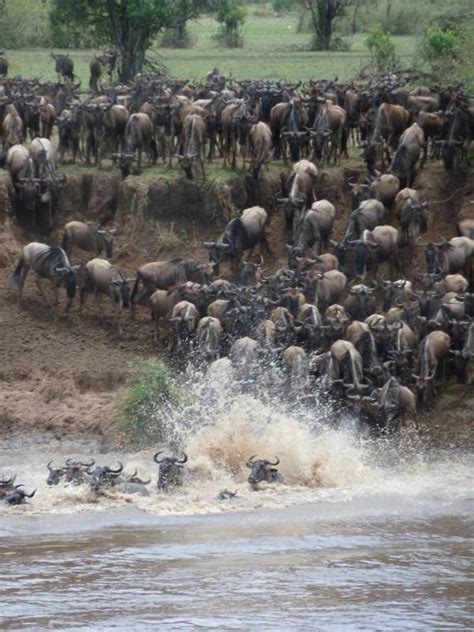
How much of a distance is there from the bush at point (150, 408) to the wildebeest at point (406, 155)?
20.2 feet

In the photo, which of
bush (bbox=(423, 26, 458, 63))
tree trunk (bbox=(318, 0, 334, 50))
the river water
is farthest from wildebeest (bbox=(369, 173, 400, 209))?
tree trunk (bbox=(318, 0, 334, 50))

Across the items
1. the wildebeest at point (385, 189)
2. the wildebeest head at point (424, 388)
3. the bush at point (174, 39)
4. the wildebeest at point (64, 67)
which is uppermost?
the wildebeest at point (385, 189)

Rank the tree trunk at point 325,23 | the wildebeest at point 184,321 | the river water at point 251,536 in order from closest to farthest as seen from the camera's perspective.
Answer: the river water at point 251,536 → the wildebeest at point 184,321 → the tree trunk at point 325,23

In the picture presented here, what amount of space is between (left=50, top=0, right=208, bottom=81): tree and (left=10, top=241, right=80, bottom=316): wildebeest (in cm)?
1177

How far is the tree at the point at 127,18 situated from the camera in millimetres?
32312

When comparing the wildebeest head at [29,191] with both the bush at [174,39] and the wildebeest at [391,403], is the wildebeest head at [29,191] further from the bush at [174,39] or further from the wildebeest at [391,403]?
the bush at [174,39]

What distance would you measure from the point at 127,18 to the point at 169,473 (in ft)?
59.2

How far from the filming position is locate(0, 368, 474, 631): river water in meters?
12.7

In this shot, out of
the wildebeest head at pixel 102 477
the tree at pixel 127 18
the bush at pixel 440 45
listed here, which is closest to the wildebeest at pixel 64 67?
the tree at pixel 127 18

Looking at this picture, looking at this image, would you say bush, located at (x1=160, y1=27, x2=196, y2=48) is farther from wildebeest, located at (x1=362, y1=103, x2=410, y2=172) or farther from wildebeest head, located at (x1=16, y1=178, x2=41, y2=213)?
wildebeest head, located at (x1=16, y1=178, x2=41, y2=213)

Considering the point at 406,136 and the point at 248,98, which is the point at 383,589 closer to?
the point at 406,136

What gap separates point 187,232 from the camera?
23578 mm

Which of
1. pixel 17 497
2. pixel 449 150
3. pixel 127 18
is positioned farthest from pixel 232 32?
pixel 17 497

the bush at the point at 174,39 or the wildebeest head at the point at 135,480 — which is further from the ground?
the wildebeest head at the point at 135,480
